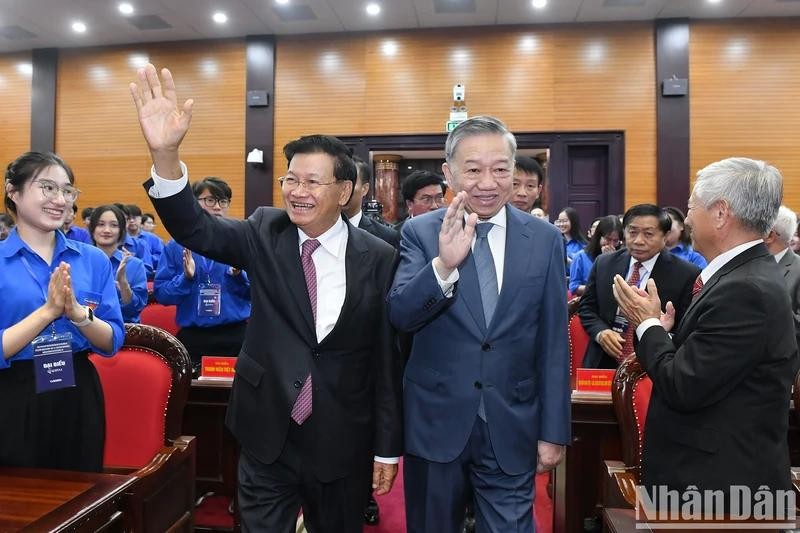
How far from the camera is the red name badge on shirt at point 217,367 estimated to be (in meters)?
2.40

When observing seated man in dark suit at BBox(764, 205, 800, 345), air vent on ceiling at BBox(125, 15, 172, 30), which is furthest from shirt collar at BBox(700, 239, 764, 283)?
air vent on ceiling at BBox(125, 15, 172, 30)

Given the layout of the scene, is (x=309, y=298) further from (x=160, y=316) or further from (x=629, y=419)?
(x=160, y=316)

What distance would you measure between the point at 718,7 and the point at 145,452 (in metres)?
8.32

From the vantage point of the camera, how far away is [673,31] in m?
7.41

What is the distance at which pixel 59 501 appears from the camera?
3.75ft

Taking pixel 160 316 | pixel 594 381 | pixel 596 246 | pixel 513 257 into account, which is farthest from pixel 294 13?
pixel 513 257

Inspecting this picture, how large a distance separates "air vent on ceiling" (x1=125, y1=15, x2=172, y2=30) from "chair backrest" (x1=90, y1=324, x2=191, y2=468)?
7.36 metres

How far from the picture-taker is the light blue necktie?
145 cm

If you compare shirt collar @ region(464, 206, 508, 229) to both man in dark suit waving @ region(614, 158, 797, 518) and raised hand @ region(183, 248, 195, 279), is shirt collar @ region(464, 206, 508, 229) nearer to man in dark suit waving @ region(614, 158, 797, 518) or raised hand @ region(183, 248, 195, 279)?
man in dark suit waving @ region(614, 158, 797, 518)

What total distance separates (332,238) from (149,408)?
869 millimetres

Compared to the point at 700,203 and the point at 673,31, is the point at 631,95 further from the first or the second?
the point at 700,203

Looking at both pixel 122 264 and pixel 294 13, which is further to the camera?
pixel 294 13

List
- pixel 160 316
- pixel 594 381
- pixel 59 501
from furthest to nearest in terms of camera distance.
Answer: pixel 160 316
pixel 594 381
pixel 59 501

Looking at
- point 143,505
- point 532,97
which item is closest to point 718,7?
point 532,97
